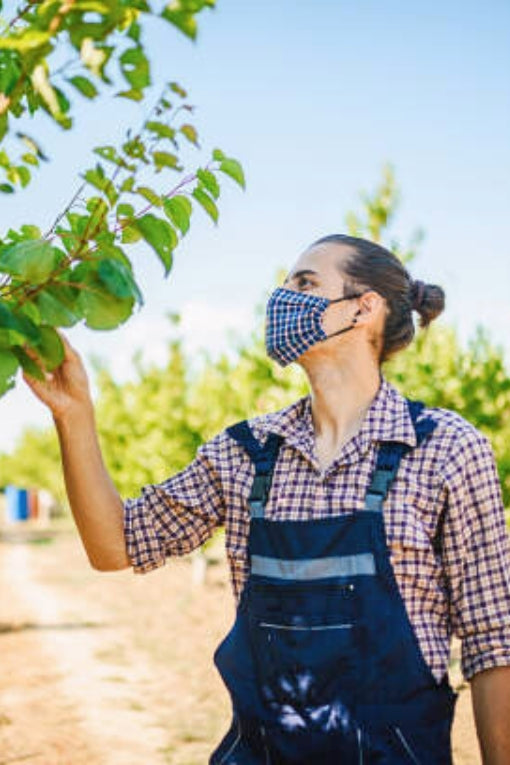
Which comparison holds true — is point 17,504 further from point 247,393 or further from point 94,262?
point 94,262

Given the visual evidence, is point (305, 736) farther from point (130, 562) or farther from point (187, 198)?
point (187, 198)

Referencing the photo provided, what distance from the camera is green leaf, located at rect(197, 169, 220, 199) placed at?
183 centimetres

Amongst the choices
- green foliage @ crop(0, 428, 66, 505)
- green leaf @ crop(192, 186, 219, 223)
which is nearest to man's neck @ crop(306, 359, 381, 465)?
green leaf @ crop(192, 186, 219, 223)

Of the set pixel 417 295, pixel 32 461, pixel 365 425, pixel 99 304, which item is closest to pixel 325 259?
pixel 417 295

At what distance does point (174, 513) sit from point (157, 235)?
82cm

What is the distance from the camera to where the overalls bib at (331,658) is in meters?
1.91

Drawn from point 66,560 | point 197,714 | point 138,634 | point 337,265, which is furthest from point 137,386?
point 337,265

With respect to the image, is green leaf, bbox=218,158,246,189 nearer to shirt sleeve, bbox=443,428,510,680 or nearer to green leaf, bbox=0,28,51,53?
green leaf, bbox=0,28,51,53

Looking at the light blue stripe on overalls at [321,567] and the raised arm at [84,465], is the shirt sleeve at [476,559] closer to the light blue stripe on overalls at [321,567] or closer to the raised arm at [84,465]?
the light blue stripe on overalls at [321,567]

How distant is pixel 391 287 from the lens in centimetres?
249

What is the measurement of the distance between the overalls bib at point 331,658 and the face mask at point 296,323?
0.42 meters

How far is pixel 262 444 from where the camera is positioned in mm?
2299

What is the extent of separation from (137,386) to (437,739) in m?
23.9

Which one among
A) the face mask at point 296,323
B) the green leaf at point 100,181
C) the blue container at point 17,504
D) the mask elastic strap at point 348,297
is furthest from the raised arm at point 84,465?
the blue container at point 17,504
